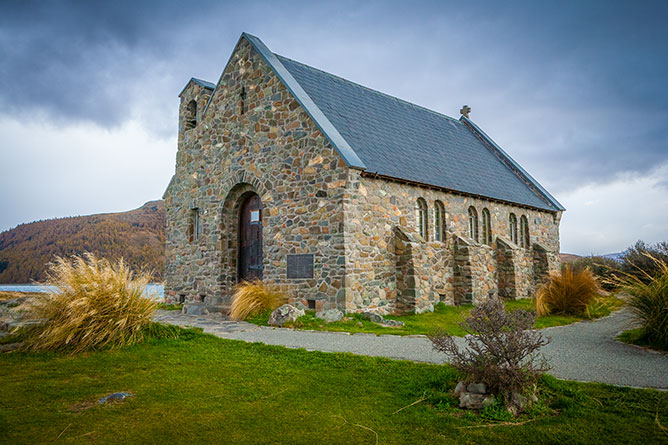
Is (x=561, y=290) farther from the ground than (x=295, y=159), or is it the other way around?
(x=295, y=159)

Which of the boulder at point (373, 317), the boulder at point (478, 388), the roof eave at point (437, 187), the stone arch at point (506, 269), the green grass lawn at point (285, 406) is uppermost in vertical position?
the roof eave at point (437, 187)

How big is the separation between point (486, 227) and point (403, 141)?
5196mm

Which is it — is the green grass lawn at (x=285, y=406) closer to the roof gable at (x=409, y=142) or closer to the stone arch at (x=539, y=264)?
the roof gable at (x=409, y=142)

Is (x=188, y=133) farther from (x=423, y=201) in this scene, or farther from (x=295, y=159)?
(x=423, y=201)

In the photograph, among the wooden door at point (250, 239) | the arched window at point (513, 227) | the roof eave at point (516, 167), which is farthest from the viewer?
the roof eave at point (516, 167)

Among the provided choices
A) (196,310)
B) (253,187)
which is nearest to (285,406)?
(196,310)

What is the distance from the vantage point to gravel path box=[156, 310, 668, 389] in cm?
591

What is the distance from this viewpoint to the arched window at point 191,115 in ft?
61.6

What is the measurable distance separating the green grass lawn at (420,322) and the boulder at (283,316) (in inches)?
6.8

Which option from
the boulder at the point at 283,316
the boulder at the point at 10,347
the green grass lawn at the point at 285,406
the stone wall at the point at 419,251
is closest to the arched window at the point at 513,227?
the stone wall at the point at 419,251

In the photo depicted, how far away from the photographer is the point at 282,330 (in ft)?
33.0

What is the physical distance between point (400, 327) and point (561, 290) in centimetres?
617

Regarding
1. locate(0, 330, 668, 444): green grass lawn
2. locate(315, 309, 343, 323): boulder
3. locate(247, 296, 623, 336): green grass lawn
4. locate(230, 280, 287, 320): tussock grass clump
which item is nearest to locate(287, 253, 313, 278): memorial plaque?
locate(230, 280, 287, 320): tussock grass clump

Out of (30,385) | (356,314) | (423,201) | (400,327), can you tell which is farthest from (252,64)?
(30,385)
